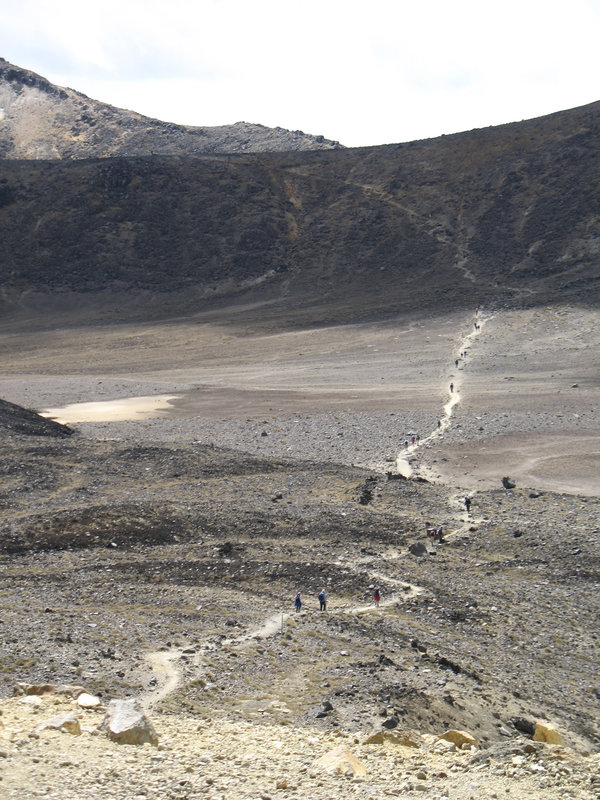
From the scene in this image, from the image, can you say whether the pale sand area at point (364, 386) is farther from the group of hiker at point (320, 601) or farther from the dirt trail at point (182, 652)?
the group of hiker at point (320, 601)

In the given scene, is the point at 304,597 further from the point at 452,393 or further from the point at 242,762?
the point at 452,393

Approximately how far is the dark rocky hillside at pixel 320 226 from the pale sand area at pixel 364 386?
26.7 feet

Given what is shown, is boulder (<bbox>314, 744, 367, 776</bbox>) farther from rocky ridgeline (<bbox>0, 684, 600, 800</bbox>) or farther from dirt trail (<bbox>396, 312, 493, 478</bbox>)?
dirt trail (<bbox>396, 312, 493, 478</bbox>)

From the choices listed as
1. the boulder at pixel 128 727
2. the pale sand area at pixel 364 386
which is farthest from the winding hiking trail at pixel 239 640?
the pale sand area at pixel 364 386

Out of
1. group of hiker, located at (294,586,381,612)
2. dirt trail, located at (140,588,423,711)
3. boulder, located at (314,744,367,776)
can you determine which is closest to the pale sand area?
group of hiker, located at (294,586,381,612)

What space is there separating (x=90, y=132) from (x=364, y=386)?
10368 centimetres

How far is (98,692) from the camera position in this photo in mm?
13867

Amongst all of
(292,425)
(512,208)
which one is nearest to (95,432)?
(292,425)

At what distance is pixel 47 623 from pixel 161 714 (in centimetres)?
487

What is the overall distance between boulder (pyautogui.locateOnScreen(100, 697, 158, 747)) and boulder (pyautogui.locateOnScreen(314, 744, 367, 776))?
1.98 m

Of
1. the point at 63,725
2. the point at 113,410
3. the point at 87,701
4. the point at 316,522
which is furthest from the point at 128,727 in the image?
the point at 113,410

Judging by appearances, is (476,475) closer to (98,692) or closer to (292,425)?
(292,425)

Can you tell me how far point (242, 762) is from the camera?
422 inches

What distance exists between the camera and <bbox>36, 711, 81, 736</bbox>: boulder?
11.0m
